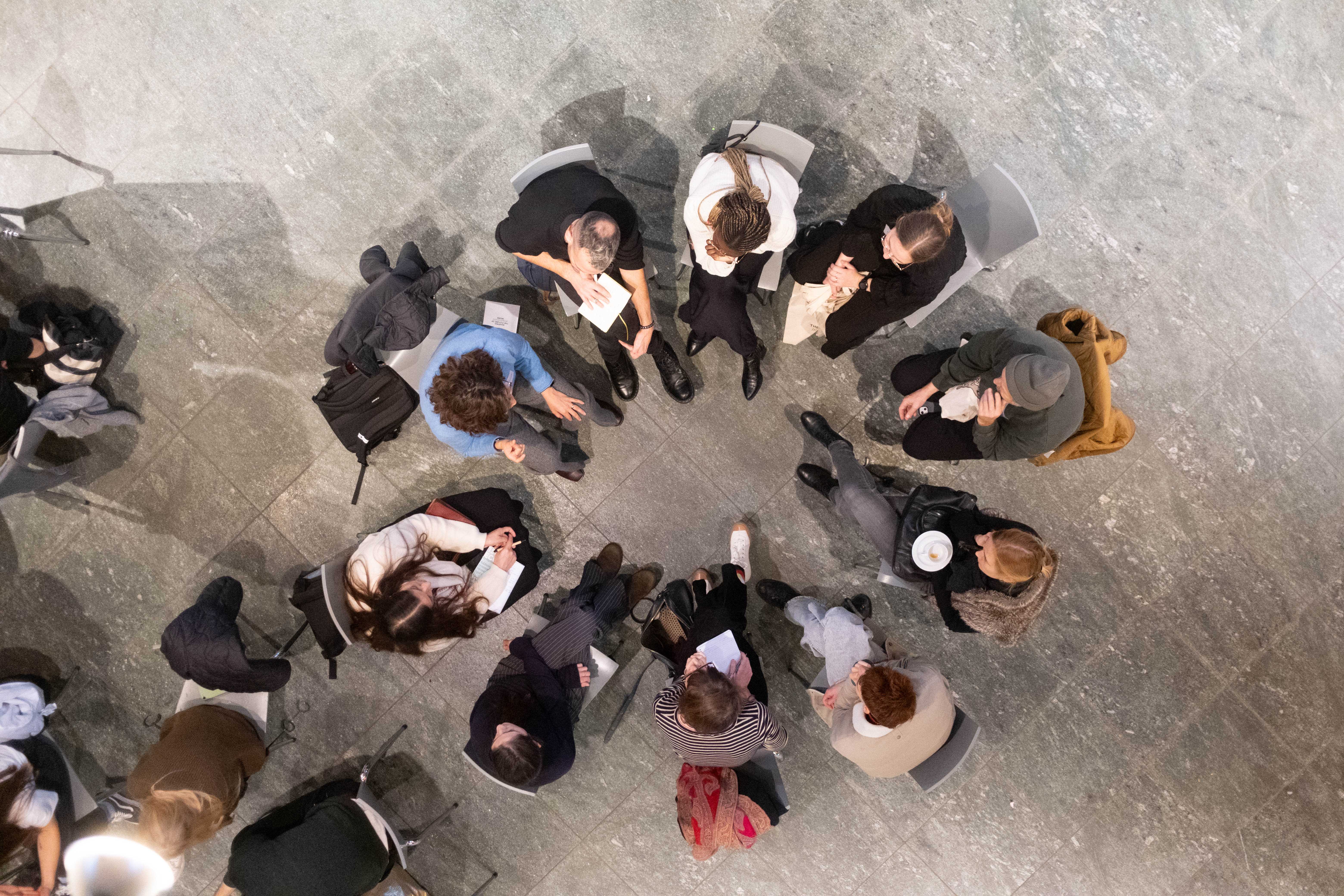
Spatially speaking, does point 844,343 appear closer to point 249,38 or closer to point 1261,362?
point 1261,362

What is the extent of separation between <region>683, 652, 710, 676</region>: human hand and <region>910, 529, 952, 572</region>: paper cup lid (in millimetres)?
1175

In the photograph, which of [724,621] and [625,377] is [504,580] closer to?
[724,621]

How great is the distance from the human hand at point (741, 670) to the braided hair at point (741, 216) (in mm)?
2071

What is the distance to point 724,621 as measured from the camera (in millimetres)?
3611

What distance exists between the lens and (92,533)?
4.15m

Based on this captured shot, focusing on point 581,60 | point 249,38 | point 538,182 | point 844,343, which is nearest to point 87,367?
point 249,38

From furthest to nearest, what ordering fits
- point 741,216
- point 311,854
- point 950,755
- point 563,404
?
1. point 563,404
2. point 311,854
3. point 950,755
4. point 741,216

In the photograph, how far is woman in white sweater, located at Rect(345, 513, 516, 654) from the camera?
10.2 feet

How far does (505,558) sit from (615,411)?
3.55 ft

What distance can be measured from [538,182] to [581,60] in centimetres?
128

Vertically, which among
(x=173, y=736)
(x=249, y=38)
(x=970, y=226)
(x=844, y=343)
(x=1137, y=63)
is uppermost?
(x=249, y=38)

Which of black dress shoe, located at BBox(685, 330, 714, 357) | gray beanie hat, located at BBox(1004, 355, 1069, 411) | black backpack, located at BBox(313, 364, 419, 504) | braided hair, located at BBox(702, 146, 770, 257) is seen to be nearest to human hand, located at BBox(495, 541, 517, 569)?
black backpack, located at BBox(313, 364, 419, 504)

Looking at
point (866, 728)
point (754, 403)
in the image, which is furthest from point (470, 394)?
point (866, 728)

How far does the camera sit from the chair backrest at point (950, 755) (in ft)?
10.5
